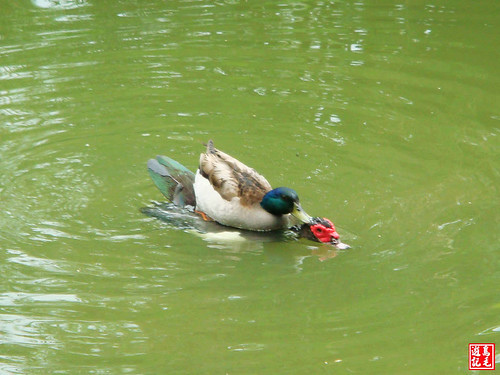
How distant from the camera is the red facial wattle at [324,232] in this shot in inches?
301

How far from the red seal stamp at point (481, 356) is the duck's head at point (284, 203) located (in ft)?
7.19

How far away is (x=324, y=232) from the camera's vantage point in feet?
25.1

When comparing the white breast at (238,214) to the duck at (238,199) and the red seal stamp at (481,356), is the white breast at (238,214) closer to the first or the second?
the duck at (238,199)

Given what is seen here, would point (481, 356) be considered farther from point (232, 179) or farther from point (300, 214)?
point (232, 179)

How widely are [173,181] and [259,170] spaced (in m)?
1.04

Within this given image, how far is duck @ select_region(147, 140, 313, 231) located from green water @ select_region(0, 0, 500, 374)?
0.94 feet

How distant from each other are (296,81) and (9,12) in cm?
560

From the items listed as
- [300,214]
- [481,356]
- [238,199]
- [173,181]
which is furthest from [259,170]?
[481,356]

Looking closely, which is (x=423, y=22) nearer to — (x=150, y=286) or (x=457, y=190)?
(x=457, y=190)

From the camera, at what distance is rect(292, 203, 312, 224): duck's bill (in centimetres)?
781

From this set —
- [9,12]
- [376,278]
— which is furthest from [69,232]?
[9,12]

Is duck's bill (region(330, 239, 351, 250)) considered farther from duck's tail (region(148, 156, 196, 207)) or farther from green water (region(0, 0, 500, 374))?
duck's tail (region(148, 156, 196, 207))

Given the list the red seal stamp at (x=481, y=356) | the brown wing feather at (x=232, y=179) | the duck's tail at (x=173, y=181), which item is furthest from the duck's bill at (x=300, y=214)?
the red seal stamp at (x=481, y=356)

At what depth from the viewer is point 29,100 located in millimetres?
10953
